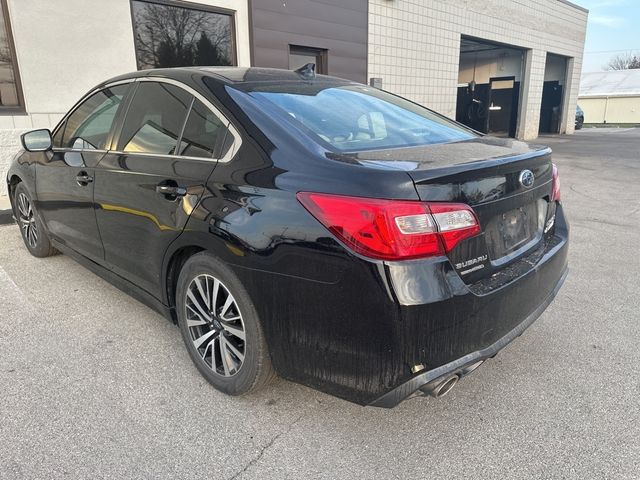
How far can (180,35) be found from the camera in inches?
324

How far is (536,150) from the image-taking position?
102 inches

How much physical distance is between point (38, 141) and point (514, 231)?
3.62 metres

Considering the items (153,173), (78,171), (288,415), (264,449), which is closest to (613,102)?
(78,171)

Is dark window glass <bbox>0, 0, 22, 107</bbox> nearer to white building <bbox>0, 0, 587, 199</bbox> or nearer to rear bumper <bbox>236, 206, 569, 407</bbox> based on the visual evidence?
white building <bbox>0, 0, 587, 199</bbox>

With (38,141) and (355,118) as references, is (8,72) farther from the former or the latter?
(355,118)

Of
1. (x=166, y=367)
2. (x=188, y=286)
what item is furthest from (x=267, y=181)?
(x=166, y=367)

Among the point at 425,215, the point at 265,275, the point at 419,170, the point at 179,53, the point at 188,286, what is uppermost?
the point at 179,53

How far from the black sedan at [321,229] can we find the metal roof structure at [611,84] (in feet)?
157

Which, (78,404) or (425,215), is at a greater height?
(425,215)

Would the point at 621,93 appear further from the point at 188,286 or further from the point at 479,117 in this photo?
the point at 188,286

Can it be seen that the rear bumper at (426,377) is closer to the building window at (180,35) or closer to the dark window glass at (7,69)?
the dark window glass at (7,69)

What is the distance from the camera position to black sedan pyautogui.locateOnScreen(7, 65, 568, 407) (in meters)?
1.87

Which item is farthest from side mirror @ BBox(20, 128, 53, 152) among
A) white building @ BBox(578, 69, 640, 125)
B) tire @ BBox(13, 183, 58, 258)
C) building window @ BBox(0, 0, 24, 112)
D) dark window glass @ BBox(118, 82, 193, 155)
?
white building @ BBox(578, 69, 640, 125)

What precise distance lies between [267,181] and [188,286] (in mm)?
854
